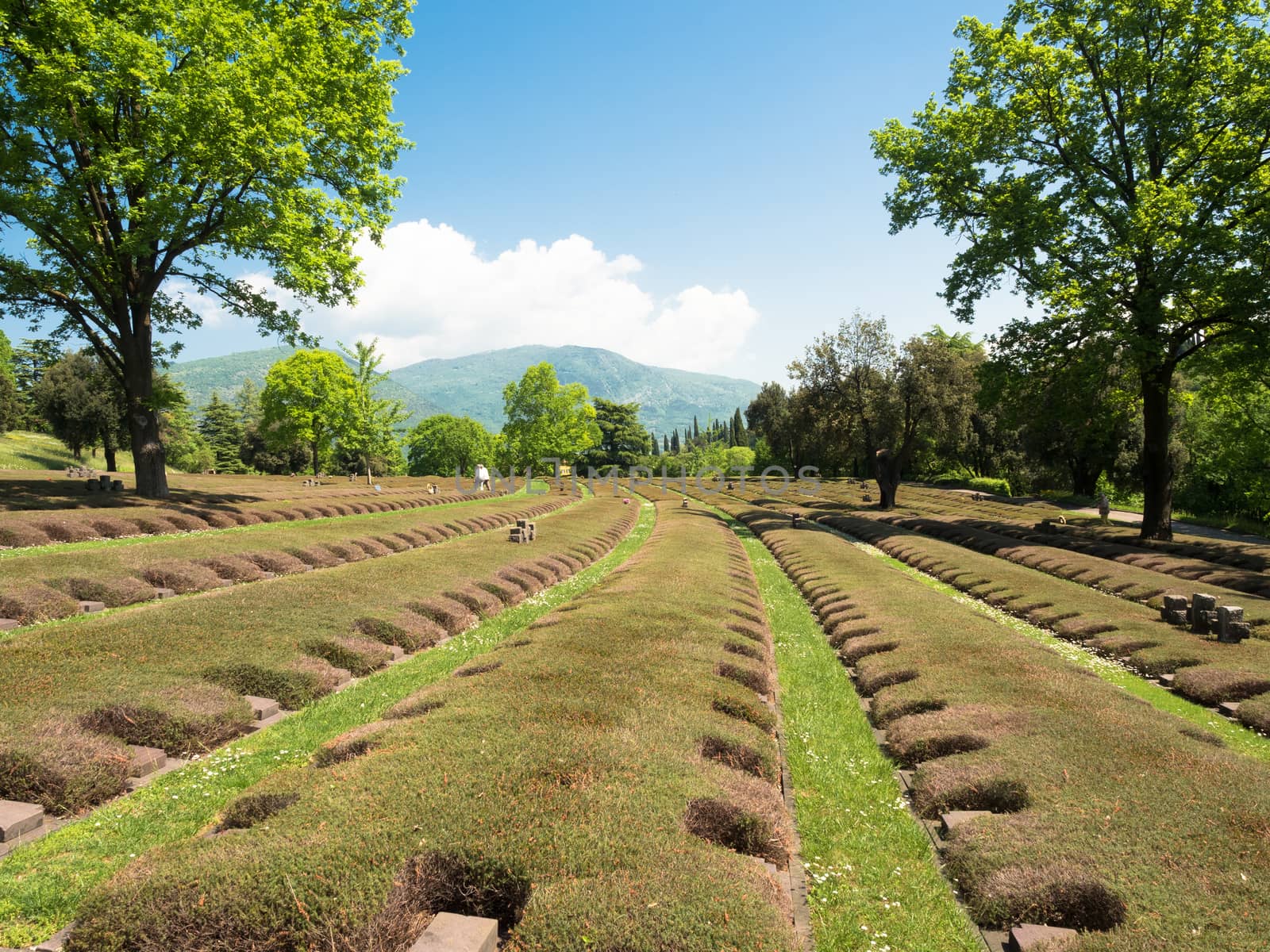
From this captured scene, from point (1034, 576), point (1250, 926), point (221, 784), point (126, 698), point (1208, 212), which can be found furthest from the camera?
point (1208, 212)

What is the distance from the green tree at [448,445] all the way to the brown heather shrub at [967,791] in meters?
120

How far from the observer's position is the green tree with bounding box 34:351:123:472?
6331 centimetres

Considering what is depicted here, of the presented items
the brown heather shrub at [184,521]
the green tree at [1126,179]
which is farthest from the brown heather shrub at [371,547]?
the green tree at [1126,179]

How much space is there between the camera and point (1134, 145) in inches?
1202

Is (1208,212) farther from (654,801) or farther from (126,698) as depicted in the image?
(126,698)

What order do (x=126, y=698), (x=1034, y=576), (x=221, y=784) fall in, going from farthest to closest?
1. (x=1034, y=576)
2. (x=126, y=698)
3. (x=221, y=784)

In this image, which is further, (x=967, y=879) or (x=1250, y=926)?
(x=967, y=879)

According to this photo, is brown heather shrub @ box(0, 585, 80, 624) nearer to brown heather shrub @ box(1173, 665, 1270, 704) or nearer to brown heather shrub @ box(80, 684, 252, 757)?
brown heather shrub @ box(80, 684, 252, 757)

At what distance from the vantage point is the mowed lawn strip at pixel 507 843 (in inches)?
176

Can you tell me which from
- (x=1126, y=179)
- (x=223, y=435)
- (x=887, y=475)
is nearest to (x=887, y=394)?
(x=887, y=475)

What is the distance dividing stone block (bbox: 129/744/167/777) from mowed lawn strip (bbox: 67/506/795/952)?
6.74 feet

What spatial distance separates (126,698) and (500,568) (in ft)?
45.5

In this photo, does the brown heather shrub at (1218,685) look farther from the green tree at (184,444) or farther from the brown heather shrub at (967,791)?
the green tree at (184,444)

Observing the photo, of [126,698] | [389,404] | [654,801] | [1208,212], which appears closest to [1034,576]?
[1208,212]
